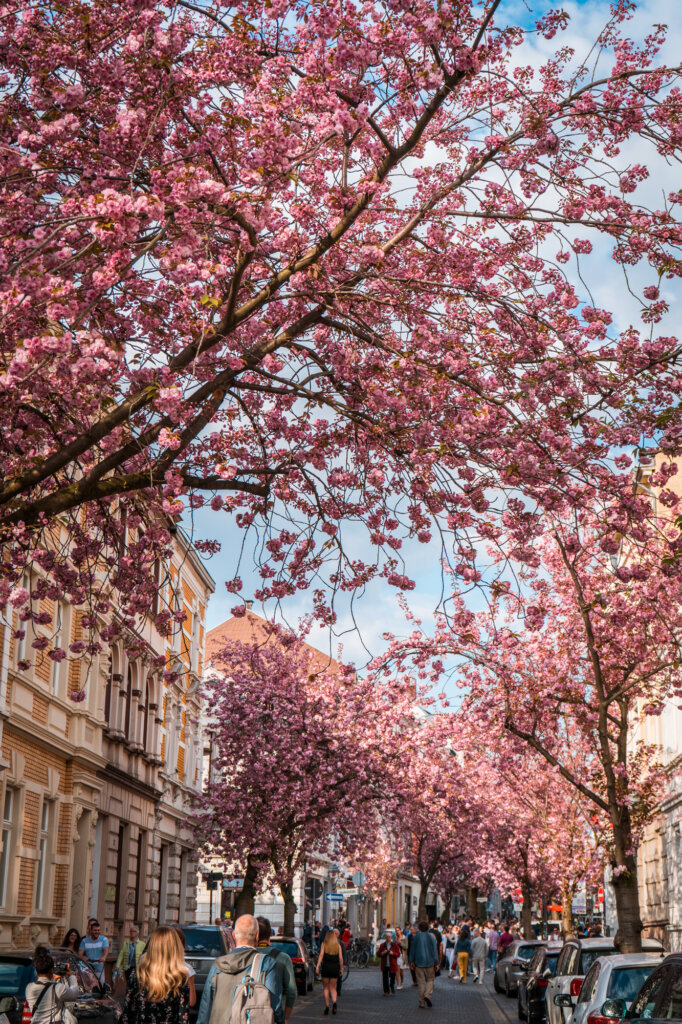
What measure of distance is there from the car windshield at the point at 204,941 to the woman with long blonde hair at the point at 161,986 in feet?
38.5

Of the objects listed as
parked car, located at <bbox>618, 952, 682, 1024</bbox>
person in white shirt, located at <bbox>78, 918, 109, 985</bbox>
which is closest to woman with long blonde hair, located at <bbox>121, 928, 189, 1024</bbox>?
parked car, located at <bbox>618, 952, 682, 1024</bbox>

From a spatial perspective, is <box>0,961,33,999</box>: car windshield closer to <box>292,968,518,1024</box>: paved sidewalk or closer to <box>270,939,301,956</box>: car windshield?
<box>292,968,518,1024</box>: paved sidewalk

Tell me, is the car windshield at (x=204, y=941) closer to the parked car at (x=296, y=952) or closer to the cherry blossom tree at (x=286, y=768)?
the parked car at (x=296, y=952)

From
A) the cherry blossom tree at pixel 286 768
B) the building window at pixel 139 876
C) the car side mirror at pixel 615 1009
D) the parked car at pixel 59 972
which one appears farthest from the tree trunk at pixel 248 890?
the car side mirror at pixel 615 1009

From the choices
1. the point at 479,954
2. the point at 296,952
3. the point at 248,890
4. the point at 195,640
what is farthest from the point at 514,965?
the point at 195,640

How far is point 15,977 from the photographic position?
11.3m

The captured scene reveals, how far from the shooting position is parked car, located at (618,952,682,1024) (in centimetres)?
804

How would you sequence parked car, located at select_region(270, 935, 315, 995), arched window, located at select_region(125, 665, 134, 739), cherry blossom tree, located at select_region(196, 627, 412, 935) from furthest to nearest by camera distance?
cherry blossom tree, located at select_region(196, 627, 412, 935), arched window, located at select_region(125, 665, 134, 739), parked car, located at select_region(270, 935, 315, 995)

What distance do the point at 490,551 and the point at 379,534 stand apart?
29.6 feet

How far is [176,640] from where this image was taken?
44281 mm

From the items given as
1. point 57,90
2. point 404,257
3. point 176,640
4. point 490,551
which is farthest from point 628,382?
point 176,640

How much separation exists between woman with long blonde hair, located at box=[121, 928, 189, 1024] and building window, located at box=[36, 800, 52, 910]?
1719 centimetres

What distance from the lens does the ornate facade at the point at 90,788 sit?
2267 centimetres

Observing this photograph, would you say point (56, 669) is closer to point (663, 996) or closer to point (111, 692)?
point (111, 692)
